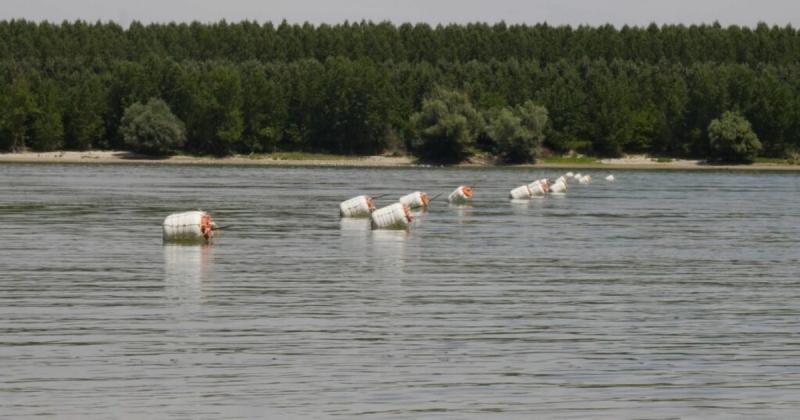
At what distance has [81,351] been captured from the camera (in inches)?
1208


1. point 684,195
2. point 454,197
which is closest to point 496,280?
point 454,197

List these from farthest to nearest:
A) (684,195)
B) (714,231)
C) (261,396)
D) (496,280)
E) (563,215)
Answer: (684,195)
(563,215)
(714,231)
(496,280)
(261,396)

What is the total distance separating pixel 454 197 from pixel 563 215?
13129mm

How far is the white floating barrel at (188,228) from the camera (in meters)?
57.8

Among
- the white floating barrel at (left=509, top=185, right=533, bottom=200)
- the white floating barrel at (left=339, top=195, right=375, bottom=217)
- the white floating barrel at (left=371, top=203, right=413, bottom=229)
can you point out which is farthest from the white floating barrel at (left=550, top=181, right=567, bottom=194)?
the white floating barrel at (left=371, top=203, right=413, bottom=229)

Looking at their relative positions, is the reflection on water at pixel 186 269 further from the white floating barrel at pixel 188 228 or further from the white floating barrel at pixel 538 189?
the white floating barrel at pixel 538 189

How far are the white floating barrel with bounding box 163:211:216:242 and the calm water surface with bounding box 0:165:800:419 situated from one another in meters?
1.08

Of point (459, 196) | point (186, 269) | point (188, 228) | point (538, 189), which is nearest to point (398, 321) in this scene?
point (186, 269)

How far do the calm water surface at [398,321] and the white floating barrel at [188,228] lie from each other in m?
1.08

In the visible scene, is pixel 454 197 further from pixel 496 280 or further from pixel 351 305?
pixel 351 305

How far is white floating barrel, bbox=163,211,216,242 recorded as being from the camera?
57812 millimetres

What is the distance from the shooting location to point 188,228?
190ft

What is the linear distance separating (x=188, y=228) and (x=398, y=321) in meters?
23.3

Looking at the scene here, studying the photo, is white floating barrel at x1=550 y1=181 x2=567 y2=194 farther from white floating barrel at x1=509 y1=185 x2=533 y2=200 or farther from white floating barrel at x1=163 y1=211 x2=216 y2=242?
white floating barrel at x1=163 y1=211 x2=216 y2=242
